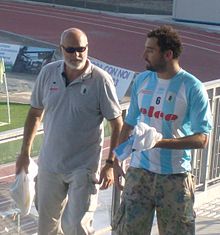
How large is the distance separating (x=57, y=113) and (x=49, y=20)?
25.9 meters

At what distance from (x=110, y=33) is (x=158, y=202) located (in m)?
23.8

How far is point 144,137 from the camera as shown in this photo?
4098 mm

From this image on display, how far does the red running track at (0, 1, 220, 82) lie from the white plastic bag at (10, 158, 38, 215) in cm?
1683

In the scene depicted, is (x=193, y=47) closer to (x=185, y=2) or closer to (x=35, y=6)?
(x=185, y=2)

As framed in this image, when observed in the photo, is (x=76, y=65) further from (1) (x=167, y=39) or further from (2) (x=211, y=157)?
(2) (x=211, y=157)

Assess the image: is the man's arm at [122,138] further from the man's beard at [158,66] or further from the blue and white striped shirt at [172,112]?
the man's beard at [158,66]

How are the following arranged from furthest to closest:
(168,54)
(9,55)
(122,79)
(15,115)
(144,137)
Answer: (9,55) → (15,115) → (122,79) → (168,54) → (144,137)

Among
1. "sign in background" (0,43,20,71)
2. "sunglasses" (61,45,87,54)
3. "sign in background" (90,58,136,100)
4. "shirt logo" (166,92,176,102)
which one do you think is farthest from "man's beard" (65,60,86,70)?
"sign in background" (0,43,20,71)

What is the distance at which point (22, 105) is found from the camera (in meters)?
17.6

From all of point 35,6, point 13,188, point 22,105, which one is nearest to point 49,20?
point 35,6

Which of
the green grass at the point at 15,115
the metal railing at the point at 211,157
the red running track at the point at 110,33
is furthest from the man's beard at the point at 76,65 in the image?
the red running track at the point at 110,33

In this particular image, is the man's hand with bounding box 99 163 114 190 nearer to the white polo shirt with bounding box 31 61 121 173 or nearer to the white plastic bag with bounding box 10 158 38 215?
the white polo shirt with bounding box 31 61 121 173

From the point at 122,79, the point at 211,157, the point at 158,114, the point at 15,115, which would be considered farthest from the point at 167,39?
the point at 15,115

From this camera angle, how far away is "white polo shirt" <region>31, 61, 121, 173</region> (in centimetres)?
467
